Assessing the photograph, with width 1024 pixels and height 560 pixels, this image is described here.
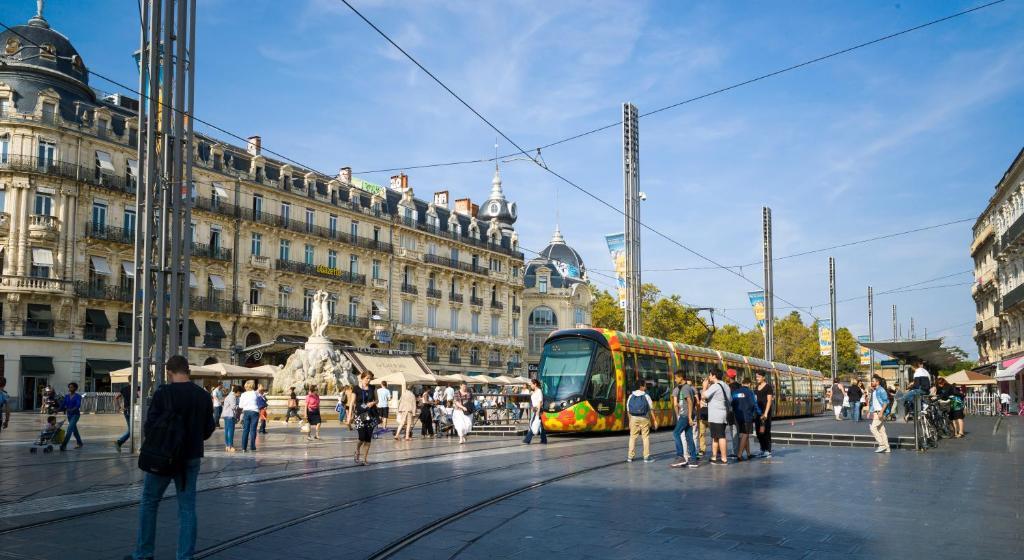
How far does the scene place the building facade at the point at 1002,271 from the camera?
1683 inches

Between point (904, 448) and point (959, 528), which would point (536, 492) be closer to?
point (959, 528)

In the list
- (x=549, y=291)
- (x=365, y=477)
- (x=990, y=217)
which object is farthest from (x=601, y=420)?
(x=549, y=291)

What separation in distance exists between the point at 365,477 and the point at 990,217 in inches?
2065

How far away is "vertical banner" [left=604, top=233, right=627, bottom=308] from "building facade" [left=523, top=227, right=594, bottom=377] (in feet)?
149

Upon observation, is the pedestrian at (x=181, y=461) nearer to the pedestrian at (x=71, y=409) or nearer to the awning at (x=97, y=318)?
the pedestrian at (x=71, y=409)

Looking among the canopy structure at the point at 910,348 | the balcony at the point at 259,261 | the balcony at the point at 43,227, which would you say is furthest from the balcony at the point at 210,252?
the canopy structure at the point at 910,348

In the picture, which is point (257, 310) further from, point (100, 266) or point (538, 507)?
point (538, 507)

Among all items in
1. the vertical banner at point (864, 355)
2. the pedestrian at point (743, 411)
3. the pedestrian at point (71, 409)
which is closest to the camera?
the pedestrian at point (743, 411)

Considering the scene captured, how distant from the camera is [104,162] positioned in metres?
42.6

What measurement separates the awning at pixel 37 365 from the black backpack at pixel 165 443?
38.1 metres

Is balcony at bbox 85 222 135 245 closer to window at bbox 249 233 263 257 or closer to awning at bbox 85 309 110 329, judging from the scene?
awning at bbox 85 309 110 329

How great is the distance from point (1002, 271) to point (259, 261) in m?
43.8

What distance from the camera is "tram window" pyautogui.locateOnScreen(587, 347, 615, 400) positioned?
22.1m

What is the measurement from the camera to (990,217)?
53.2 m
